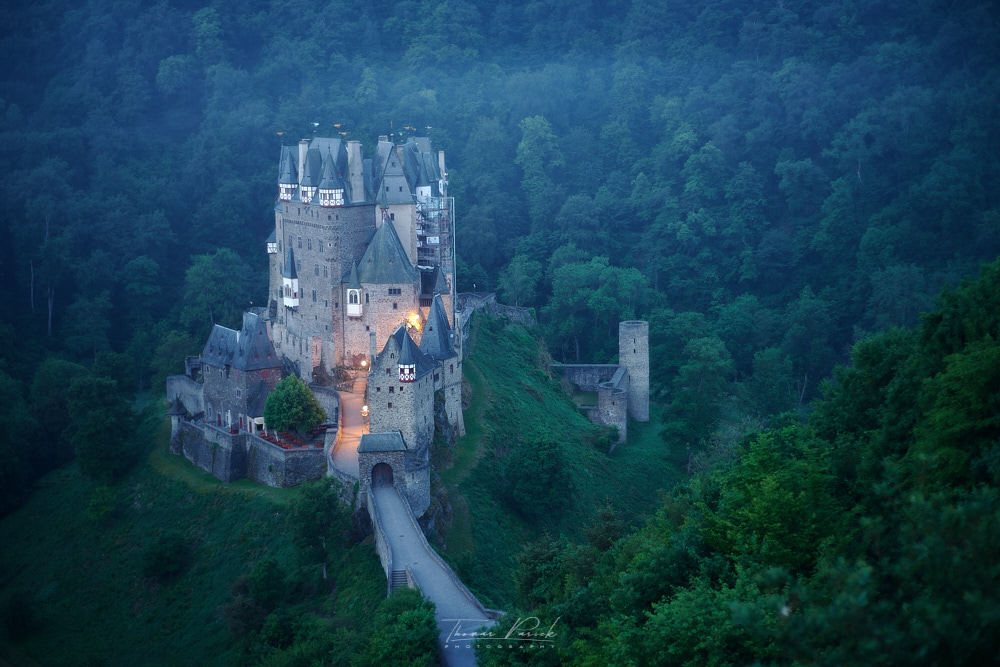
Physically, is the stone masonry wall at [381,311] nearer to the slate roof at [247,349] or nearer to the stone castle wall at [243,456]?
the slate roof at [247,349]

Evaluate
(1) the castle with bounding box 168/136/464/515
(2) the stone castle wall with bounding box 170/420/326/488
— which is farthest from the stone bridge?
(1) the castle with bounding box 168/136/464/515

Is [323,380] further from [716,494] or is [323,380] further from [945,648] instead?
[945,648]

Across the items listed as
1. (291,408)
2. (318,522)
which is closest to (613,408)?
(291,408)

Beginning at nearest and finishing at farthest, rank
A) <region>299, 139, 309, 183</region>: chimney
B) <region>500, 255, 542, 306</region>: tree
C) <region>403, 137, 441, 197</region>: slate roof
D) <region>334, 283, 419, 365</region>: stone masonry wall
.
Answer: <region>334, 283, 419, 365</region>: stone masonry wall
<region>299, 139, 309, 183</region>: chimney
<region>403, 137, 441, 197</region>: slate roof
<region>500, 255, 542, 306</region>: tree

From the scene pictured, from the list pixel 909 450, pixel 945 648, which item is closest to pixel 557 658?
pixel 909 450

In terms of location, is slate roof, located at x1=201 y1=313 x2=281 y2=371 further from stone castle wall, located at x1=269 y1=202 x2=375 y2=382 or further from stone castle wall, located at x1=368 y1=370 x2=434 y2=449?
stone castle wall, located at x1=368 y1=370 x2=434 y2=449

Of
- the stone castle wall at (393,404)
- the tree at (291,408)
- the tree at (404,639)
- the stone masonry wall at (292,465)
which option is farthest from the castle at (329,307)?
the tree at (404,639)

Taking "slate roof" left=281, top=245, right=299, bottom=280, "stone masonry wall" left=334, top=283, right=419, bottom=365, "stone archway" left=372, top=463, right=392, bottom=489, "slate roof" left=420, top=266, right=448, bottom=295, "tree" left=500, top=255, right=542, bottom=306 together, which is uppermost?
"tree" left=500, top=255, right=542, bottom=306
